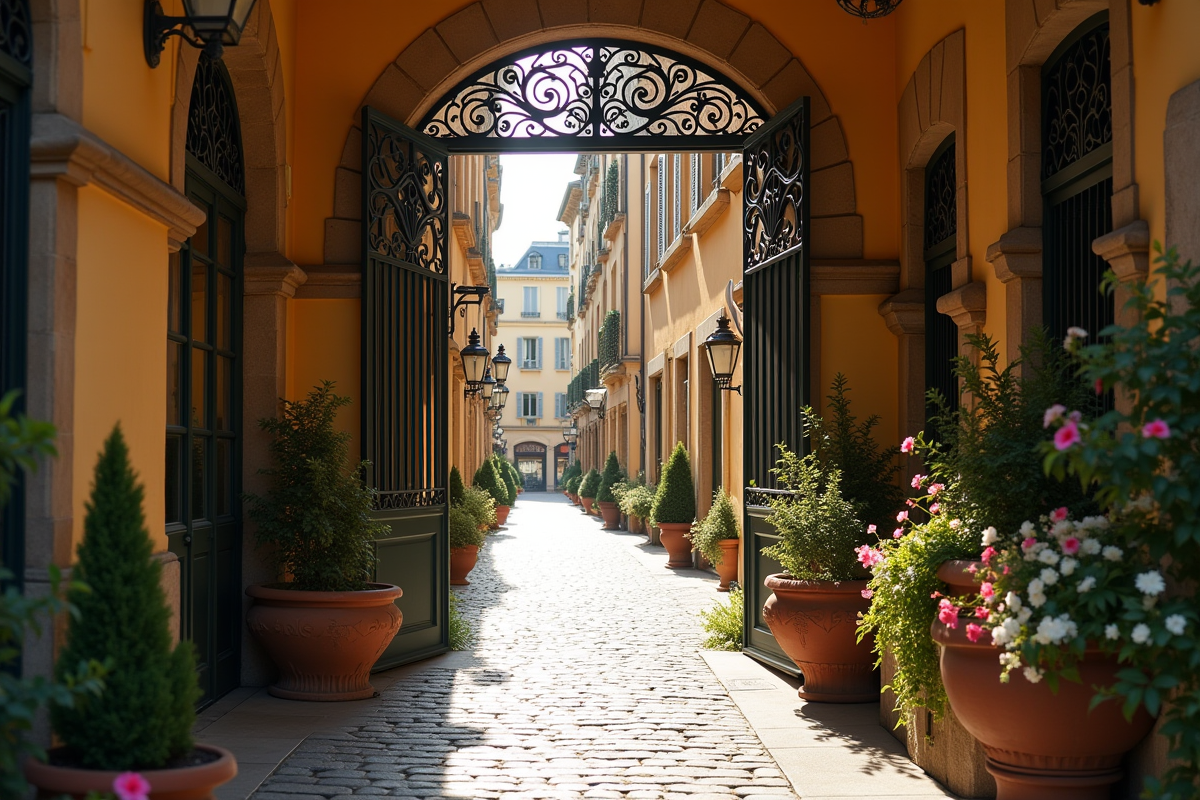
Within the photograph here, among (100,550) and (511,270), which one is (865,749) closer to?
(100,550)

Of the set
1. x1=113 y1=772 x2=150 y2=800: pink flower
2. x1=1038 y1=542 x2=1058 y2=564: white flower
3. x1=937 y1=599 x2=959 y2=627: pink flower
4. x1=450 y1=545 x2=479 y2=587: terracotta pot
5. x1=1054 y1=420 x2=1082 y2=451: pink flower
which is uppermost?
x1=1054 y1=420 x2=1082 y2=451: pink flower

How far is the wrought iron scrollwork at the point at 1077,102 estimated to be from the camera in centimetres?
540

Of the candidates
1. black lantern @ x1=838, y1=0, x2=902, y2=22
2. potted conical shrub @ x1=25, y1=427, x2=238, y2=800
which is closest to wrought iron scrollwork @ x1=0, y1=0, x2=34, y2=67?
potted conical shrub @ x1=25, y1=427, x2=238, y2=800

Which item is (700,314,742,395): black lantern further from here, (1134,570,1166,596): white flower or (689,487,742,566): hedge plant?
(1134,570,1166,596): white flower

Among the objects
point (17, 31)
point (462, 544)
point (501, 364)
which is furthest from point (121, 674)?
point (501, 364)

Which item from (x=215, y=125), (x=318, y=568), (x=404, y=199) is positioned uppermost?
(x=215, y=125)

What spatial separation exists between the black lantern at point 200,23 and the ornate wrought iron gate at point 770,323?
408cm

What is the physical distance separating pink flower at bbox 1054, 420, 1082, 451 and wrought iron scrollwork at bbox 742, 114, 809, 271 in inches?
186

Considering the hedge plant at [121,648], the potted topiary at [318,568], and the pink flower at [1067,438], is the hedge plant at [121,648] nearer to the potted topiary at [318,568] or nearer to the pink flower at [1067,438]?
the pink flower at [1067,438]

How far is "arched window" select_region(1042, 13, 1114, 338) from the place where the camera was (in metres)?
5.36

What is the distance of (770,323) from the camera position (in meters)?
8.62

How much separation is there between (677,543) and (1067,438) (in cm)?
1299

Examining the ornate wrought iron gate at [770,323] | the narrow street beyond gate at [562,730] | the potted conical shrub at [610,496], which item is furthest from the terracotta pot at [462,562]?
the potted conical shrub at [610,496]

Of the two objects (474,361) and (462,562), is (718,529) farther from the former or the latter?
(474,361)
